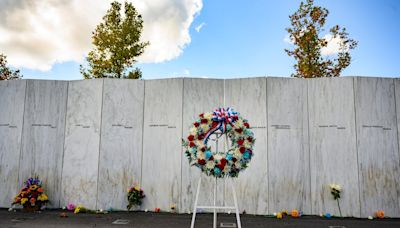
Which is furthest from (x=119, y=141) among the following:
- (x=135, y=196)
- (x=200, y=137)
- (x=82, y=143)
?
(x=200, y=137)

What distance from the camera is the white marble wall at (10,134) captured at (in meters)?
7.48

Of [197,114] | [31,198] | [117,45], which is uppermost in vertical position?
[117,45]

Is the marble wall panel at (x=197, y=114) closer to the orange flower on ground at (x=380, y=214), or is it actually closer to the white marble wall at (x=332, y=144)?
the white marble wall at (x=332, y=144)

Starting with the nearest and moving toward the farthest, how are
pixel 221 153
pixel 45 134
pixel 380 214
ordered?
pixel 221 153, pixel 380 214, pixel 45 134

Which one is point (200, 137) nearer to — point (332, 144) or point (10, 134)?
point (332, 144)

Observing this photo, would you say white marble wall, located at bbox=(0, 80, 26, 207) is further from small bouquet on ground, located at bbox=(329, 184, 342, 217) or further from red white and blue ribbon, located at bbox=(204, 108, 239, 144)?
small bouquet on ground, located at bbox=(329, 184, 342, 217)

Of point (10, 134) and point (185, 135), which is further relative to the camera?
point (10, 134)

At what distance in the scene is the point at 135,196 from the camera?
698 centimetres

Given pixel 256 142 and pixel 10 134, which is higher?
pixel 10 134

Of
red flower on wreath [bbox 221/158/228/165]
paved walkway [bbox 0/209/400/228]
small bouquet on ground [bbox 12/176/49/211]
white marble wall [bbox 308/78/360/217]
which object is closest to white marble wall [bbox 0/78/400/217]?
white marble wall [bbox 308/78/360/217]

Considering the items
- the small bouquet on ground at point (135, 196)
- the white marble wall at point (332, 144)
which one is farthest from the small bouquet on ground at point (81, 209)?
the white marble wall at point (332, 144)

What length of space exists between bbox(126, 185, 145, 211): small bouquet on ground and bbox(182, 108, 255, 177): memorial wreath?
9.00ft

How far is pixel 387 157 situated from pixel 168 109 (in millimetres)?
5319

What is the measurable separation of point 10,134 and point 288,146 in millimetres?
7069
